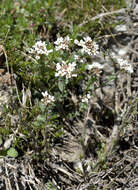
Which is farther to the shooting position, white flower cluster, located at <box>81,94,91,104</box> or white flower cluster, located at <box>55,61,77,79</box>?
white flower cluster, located at <box>81,94,91,104</box>

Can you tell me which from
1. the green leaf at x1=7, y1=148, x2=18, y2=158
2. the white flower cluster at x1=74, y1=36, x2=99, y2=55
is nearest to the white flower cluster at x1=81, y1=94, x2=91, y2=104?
the white flower cluster at x1=74, y1=36, x2=99, y2=55

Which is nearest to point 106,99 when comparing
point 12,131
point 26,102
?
point 26,102

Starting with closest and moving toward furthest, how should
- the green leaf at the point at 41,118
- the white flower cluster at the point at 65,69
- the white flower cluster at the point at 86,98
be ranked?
the white flower cluster at the point at 65,69, the green leaf at the point at 41,118, the white flower cluster at the point at 86,98

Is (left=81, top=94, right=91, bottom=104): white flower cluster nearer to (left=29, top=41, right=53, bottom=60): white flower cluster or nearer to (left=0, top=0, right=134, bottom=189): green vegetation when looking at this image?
(left=0, top=0, right=134, bottom=189): green vegetation

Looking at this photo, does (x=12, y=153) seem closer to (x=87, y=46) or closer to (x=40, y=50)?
(x=40, y=50)

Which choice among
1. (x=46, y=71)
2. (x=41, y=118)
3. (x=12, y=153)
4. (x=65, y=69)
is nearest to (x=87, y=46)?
(x=65, y=69)

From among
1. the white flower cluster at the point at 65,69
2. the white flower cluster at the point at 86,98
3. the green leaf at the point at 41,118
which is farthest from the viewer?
the white flower cluster at the point at 86,98

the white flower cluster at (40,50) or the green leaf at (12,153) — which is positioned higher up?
the white flower cluster at (40,50)

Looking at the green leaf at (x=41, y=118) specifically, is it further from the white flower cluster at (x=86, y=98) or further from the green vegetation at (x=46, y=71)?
the white flower cluster at (x=86, y=98)

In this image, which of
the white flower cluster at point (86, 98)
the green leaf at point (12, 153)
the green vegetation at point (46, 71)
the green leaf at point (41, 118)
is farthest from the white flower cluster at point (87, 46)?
the green leaf at point (12, 153)

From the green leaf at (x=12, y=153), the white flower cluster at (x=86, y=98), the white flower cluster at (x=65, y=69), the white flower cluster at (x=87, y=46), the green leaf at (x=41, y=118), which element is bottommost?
the green leaf at (x=12, y=153)

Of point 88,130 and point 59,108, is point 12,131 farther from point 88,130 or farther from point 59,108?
point 88,130
